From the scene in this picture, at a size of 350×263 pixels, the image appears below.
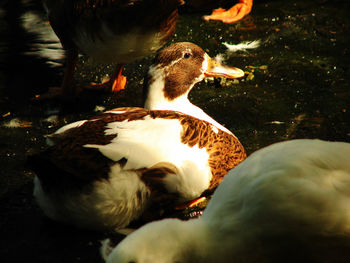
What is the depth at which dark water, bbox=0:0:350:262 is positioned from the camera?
111 inches

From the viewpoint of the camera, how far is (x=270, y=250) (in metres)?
2.11

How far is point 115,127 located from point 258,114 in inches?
60.3

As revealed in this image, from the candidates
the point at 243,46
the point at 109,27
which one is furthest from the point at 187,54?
→ the point at 243,46

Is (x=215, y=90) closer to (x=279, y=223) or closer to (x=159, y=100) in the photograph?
(x=159, y=100)

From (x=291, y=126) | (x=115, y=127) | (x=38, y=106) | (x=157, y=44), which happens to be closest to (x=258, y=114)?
(x=291, y=126)

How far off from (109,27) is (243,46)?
1.87 m

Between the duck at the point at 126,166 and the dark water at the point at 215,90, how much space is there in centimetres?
20

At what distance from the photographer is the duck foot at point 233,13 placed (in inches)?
231

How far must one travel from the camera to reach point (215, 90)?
4.45 m

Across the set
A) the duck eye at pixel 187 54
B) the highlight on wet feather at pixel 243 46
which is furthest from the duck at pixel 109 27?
the highlight on wet feather at pixel 243 46

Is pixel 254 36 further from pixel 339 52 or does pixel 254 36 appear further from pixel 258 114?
pixel 258 114

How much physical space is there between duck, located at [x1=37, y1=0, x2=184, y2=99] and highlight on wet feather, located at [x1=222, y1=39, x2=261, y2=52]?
1.16m

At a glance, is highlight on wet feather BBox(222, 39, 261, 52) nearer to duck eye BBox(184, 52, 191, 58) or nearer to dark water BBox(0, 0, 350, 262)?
dark water BBox(0, 0, 350, 262)

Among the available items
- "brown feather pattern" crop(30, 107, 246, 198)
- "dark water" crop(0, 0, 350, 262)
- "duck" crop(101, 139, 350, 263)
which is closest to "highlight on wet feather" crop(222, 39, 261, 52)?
"dark water" crop(0, 0, 350, 262)
